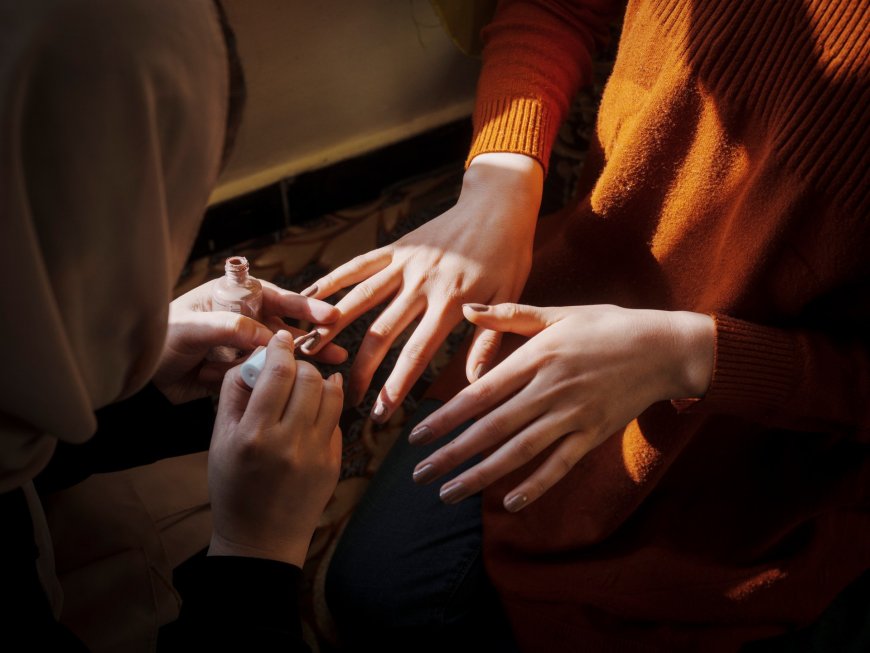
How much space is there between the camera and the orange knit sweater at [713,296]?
27.8 inches

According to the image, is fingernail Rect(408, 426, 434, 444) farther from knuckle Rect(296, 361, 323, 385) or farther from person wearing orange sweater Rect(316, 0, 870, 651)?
knuckle Rect(296, 361, 323, 385)

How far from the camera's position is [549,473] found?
0.75 metres

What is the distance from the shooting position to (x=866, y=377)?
76 centimetres

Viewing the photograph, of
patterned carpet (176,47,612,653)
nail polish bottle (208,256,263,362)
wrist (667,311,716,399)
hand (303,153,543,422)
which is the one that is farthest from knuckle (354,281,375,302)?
patterned carpet (176,47,612,653)

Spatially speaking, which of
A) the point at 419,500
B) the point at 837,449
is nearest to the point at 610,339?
the point at 837,449

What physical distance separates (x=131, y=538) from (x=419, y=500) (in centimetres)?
39

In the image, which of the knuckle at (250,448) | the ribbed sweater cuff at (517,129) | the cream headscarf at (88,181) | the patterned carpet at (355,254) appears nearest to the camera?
the cream headscarf at (88,181)

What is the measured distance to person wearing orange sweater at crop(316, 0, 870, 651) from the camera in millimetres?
724

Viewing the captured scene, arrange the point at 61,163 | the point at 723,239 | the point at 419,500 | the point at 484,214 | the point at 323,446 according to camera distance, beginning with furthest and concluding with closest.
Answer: the point at 419,500 < the point at 484,214 < the point at 723,239 < the point at 323,446 < the point at 61,163

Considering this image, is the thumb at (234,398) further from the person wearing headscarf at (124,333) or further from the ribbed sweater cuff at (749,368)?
the ribbed sweater cuff at (749,368)

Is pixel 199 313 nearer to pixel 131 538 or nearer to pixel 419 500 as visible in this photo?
pixel 131 538

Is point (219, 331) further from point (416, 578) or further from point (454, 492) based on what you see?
point (416, 578)

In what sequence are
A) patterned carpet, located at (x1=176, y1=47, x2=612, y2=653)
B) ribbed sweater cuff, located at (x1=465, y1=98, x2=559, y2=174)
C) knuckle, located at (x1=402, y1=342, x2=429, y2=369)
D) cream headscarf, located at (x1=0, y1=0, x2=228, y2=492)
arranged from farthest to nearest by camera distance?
patterned carpet, located at (x1=176, y1=47, x2=612, y2=653) < ribbed sweater cuff, located at (x1=465, y1=98, x2=559, y2=174) < knuckle, located at (x1=402, y1=342, x2=429, y2=369) < cream headscarf, located at (x1=0, y1=0, x2=228, y2=492)

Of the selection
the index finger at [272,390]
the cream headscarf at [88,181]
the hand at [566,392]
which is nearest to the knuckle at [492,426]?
the hand at [566,392]
